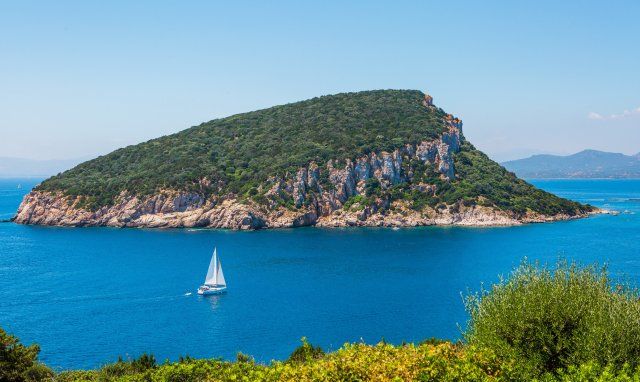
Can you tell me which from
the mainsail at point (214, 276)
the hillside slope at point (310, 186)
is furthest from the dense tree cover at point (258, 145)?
the mainsail at point (214, 276)

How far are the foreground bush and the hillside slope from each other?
325 ft

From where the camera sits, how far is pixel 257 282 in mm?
74938

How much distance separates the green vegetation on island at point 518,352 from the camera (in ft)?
65.0

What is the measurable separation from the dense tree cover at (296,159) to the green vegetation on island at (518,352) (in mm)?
102496

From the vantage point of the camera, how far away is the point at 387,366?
20.2m

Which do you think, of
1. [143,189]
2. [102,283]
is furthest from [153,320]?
[143,189]

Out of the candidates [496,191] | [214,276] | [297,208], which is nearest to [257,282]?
[214,276]

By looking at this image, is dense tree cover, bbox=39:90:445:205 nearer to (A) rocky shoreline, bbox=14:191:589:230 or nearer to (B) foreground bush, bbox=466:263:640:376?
(A) rocky shoreline, bbox=14:191:589:230

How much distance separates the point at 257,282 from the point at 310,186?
5630cm

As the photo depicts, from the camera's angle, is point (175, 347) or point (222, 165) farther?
point (222, 165)

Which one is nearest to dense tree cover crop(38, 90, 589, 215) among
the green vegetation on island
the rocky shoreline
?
the rocky shoreline

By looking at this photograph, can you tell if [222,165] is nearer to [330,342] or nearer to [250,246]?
[250,246]

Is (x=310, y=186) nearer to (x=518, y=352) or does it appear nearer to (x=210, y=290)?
(x=210, y=290)

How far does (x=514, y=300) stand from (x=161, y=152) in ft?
464
